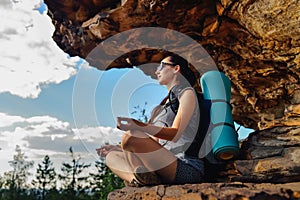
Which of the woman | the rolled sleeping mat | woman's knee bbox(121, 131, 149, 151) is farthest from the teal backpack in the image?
woman's knee bbox(121, 131, 149, 151)

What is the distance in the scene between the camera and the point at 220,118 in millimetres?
4023

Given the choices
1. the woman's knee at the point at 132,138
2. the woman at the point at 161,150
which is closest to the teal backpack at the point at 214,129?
the woman at the point at 161,150

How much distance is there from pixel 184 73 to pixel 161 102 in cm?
48

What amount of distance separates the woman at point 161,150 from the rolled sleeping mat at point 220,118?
306 millimetres

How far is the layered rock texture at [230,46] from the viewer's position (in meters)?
3.98

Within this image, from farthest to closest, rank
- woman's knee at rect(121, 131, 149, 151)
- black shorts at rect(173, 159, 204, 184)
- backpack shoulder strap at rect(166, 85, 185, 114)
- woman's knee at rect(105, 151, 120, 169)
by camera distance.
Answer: backpack shoulder strap at rect(166, 85, 185, 114) → woman's knee at rect(105, 151, 120, 169) → black shorts at rect(173, 159, 204, 184) → woman's knee at rect(121, 131, 149, 151)

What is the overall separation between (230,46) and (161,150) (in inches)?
152

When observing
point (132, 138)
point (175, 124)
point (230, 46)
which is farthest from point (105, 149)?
point (230, 46)

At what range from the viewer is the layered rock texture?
3.98 m

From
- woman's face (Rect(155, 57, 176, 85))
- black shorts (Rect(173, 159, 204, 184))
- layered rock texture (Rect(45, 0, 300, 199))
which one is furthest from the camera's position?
woman's face (Rect(155, 57, 176, 85))

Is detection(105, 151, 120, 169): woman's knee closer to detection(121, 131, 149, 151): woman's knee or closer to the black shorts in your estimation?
detection(121, 131, 149, 151): woman's knee

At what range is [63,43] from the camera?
811cm

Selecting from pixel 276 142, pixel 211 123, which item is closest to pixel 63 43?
pixel 211 123

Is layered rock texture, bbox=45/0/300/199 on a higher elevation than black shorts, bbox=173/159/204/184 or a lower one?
higher
